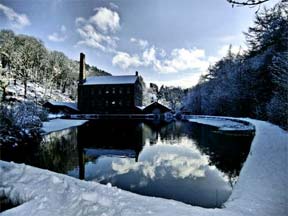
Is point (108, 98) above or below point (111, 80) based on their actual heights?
below

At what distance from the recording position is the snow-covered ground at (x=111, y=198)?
4312 mm

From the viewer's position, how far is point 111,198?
4852 mm

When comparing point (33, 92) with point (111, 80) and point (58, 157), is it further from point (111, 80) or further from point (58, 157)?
point (58, 157)

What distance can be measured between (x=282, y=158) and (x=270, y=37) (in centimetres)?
2251

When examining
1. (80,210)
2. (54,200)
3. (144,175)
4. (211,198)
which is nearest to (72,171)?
(144,175)

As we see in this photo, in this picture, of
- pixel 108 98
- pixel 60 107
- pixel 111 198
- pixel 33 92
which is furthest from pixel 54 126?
pixel 33 92

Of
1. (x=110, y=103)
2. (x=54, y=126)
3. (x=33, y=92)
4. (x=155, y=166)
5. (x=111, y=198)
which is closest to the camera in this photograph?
(x=111, y=198)

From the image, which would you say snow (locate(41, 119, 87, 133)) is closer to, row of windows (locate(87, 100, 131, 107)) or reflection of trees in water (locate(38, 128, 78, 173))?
reflection of trees in water (locate(38, 128, 78, 173))

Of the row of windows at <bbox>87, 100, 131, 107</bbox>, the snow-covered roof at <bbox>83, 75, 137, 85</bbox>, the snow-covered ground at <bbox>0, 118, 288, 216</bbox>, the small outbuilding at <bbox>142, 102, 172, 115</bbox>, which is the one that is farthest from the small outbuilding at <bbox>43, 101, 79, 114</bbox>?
the snow-covered ground at <bbox>0, 118, 288, 216</bbox>

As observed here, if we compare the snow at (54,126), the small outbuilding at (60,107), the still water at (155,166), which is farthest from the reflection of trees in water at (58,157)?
the small outbuilding at (60,107)

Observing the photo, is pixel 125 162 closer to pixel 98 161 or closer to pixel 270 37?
pixel 98 161

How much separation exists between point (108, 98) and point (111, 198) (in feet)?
150

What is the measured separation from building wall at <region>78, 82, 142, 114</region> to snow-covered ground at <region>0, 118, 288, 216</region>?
139ft

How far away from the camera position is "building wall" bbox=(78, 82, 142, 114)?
4900 cm
